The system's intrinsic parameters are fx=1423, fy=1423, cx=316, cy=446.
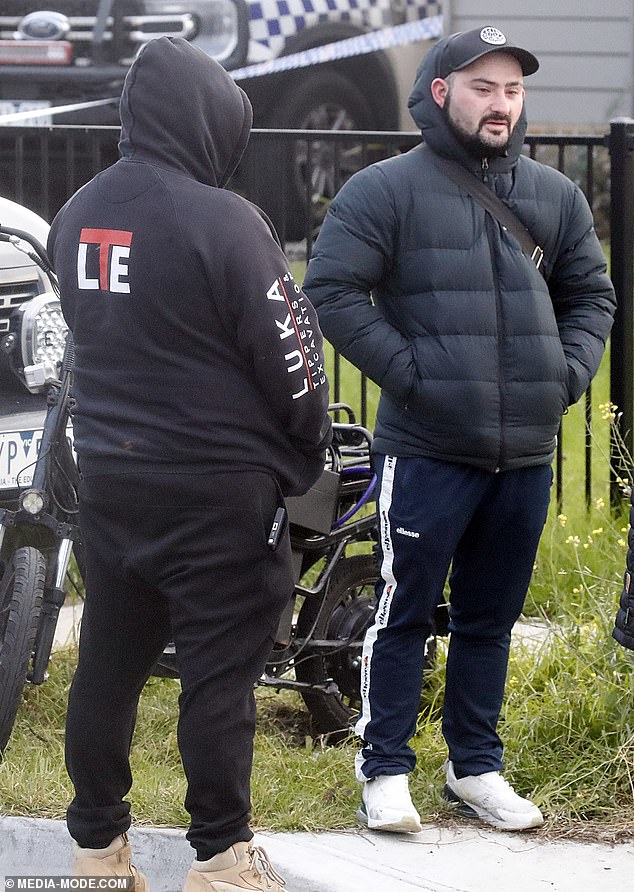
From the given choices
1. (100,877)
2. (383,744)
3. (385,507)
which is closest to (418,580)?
(385,507)

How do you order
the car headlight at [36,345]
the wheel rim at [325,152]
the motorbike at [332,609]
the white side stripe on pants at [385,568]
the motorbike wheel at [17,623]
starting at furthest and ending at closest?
the wheel rim at [325,152] → the car headlight at [36,345] → the motorbike at [332,609] → the motorbike wheel at [17,623] → the white side stripe on pants at [385,568]

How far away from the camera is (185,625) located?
292 centimetres

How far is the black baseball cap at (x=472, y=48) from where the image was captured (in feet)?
11.5

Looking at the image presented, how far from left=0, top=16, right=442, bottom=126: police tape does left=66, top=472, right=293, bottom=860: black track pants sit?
5.35 meters

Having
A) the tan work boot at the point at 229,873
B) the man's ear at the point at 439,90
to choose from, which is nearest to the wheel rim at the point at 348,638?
the tan work boot at the point at 229,873

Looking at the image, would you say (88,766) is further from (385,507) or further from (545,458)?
(545,458)

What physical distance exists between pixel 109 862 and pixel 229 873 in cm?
28

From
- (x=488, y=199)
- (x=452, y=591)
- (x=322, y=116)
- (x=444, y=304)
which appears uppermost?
(x=322, y=116)

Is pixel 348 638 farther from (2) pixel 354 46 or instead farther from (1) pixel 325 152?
Result: (2) pixel 354 46

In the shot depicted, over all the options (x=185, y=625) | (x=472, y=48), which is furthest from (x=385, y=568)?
(x=472, y=48)

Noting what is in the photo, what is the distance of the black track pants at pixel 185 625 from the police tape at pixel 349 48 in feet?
17.6

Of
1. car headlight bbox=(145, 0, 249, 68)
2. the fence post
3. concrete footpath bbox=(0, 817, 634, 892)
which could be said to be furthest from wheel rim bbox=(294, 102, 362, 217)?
concrete footpath bbox=(0, 817, 634, 892)

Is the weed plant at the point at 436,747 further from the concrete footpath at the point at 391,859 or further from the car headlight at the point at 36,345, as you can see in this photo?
the car headlight at the point at 36,345

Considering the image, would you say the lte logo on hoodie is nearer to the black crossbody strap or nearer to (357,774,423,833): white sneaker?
the black crossbody strap
